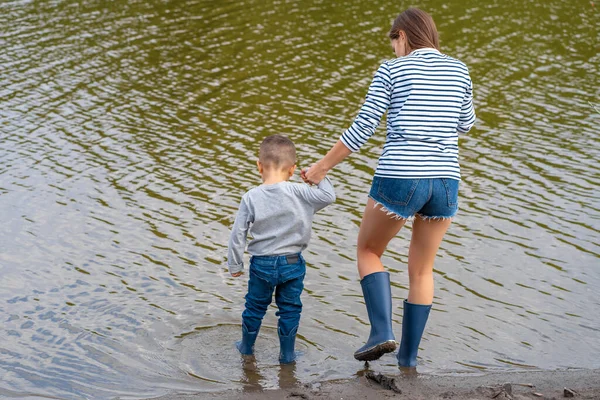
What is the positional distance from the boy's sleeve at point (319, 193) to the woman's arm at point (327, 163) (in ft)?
0.15

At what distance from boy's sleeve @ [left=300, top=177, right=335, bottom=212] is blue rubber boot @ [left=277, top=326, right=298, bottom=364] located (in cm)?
75

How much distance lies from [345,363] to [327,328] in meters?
0.53

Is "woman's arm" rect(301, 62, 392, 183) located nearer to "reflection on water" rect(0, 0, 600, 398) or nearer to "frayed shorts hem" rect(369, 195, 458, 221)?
"frayed shorts hem" rect(369, 195, 458, 221)

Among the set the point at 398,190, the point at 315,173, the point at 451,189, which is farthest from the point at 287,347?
the point at 451,189

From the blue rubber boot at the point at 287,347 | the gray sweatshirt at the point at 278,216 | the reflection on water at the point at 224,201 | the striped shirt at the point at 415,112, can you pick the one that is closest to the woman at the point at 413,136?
the striped shirt at the point at 415,112

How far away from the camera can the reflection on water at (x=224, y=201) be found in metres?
5.47

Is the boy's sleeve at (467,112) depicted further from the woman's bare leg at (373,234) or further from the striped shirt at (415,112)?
the woman's bare leg at (373,234)

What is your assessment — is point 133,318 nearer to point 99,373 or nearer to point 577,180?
point 99,373

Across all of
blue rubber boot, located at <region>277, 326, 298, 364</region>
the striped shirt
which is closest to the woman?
the striped shirt

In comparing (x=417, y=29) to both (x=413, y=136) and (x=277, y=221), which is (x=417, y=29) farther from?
(x=277, y=221)

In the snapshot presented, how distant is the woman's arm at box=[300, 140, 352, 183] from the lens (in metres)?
4.75

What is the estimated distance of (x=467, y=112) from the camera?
4.92 metres

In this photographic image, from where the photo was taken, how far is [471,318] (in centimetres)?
599

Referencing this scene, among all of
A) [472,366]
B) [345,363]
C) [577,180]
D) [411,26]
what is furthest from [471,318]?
[577,180]
